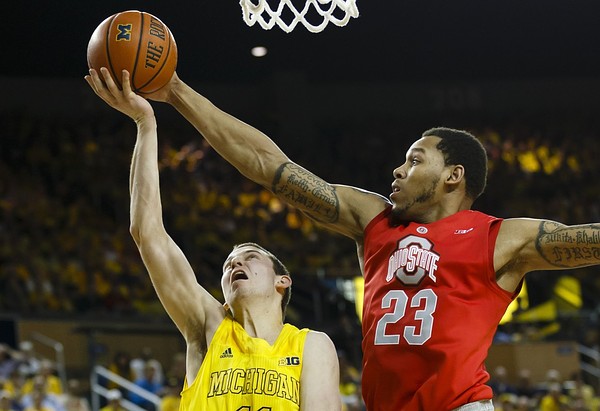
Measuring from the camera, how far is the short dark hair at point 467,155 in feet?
10.9

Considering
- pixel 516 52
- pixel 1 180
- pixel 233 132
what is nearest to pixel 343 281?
pixel 1 180

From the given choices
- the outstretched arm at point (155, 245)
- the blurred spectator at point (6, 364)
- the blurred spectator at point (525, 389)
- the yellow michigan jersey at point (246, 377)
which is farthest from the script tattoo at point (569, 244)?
the blurred spectator at point (525, 389)

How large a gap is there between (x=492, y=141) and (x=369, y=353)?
651 inches

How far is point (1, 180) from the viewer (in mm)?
13961

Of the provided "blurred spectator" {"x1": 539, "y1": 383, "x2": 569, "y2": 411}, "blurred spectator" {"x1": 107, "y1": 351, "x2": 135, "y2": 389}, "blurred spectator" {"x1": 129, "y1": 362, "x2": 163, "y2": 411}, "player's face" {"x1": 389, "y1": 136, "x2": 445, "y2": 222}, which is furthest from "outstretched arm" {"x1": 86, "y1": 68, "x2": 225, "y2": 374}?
"blurred spectator" {"x1": 539, "y1": 383, "x2": 569, "y2": 411}

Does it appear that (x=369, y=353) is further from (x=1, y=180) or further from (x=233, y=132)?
(x=1, y=180)

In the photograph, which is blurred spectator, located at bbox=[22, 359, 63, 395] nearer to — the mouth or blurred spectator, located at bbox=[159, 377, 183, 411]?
blurred spectator, located at bbox=[159, 377, 183, 411]

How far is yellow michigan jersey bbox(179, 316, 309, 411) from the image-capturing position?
3018 millimetres

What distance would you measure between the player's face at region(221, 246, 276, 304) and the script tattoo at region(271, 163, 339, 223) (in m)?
0.22

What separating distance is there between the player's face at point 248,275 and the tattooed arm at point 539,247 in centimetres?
76

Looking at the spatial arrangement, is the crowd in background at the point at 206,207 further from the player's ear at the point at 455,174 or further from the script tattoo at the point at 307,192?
the player's ear at the point at 455,174

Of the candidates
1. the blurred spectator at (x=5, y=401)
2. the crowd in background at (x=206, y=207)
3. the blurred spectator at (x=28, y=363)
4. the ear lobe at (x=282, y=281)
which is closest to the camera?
the ear lobe at (x=282, y=281)

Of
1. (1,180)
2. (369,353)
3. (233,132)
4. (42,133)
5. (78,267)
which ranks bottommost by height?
(369,353)

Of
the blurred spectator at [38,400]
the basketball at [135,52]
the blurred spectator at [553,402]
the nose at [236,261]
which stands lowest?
the nose at [236,261]
